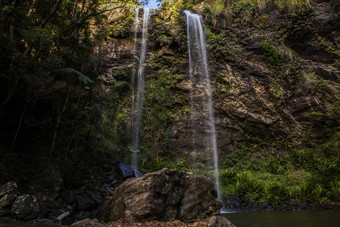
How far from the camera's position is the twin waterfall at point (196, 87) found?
13409 mm

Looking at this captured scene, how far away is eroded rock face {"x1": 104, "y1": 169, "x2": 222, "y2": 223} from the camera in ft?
14.2

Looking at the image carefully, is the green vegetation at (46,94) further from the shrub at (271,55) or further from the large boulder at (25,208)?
the shrub at (271,55)

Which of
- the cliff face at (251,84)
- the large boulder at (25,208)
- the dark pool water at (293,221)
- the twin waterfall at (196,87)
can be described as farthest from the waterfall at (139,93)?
the large boulder at (25,208)

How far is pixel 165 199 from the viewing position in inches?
183

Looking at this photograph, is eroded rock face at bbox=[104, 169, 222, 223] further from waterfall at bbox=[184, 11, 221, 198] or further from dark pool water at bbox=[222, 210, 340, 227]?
waterfall at bbox=[184, 11, 221, 198]

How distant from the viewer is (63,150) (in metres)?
7.80

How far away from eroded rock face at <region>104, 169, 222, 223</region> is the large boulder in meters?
1.41

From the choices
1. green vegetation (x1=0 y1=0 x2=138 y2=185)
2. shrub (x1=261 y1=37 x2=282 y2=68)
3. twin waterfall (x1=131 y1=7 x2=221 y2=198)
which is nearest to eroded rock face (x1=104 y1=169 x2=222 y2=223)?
green vegetation (x1=0 y1=0 x2=138 y2=185)

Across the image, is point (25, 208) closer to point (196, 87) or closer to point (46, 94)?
point (46, 94)

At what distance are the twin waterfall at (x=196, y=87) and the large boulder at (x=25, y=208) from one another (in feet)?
23.7

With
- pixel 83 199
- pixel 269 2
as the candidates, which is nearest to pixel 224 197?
pixel 83 199

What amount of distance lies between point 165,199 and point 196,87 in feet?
35.3

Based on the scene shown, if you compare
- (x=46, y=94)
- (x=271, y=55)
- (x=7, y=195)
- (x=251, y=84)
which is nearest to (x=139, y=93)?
(x=251, y=84)

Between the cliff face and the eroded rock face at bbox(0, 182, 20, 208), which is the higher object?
the cliff face
